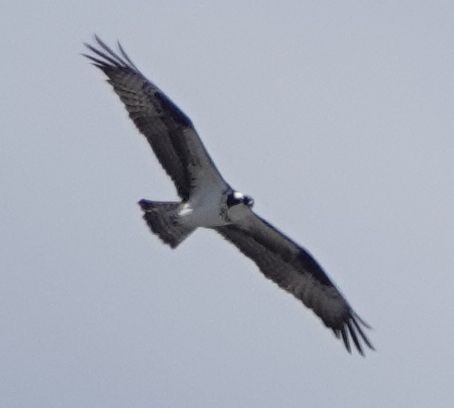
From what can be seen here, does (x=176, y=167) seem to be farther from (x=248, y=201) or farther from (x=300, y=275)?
(x=300, y=275)

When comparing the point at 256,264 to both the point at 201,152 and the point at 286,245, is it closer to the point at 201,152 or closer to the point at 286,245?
the point at 286,245

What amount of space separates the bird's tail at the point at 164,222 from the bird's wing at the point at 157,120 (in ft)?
1.65

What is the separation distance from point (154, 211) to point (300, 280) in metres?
2.29

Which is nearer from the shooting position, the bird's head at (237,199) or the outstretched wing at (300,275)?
the bird's head at (237,199)

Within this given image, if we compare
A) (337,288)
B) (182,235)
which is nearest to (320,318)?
(337,288)

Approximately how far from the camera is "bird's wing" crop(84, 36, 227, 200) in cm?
2155

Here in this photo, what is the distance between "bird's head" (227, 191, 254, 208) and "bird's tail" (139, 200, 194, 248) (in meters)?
0.64

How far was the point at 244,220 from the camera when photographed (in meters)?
22.6

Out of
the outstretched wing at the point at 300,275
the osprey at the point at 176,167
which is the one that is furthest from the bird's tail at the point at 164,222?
the outstretched wing at the point at 300,275

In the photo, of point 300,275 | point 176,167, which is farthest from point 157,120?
point 300,275

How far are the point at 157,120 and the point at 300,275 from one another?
295 centimetres

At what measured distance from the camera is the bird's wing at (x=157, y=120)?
21.5m

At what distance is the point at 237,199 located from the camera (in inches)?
854

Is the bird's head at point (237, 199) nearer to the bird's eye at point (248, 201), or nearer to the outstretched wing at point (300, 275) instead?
the bird's eye at point (248, 201)
